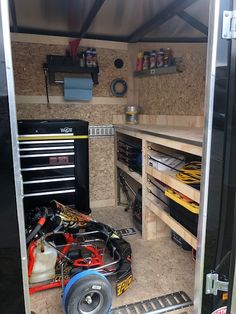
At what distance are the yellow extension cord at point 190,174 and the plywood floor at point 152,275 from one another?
0.71 meters

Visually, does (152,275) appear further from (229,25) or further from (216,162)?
(229,25)

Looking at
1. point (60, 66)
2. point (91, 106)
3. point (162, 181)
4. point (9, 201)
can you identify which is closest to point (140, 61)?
point (91, 106)

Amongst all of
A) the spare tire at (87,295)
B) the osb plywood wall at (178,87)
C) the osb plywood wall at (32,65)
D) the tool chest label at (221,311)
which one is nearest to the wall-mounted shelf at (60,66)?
the osb plywood wall at (32,65)

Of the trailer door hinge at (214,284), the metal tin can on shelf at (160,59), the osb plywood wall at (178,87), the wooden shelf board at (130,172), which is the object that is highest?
the metal tin can on shelf at (160,59)

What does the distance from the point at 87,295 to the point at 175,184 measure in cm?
80

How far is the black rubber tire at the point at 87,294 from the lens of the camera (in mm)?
1237

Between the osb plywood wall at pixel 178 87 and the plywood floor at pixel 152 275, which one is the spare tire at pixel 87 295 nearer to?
the plywood floor at pixel 152 275

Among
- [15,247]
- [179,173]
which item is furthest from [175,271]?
[15,247]

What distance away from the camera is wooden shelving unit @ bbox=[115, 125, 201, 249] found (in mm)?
1443

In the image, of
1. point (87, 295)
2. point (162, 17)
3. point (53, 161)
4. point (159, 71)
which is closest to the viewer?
point (87, 295)

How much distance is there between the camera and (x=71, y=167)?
2.42m

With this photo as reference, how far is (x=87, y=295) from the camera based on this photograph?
1283mm

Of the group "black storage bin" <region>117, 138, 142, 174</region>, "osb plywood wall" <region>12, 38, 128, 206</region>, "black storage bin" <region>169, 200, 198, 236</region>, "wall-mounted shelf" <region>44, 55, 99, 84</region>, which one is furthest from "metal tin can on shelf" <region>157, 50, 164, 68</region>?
"black storage bin" <region>169, 200, 198, 236</region>

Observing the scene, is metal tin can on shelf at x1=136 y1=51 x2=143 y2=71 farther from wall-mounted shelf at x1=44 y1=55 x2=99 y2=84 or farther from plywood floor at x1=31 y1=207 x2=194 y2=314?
plywood floor at x1=31 y1=207 x2=194 y2=314
